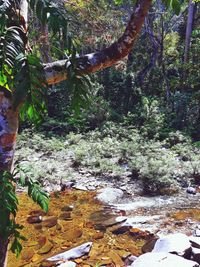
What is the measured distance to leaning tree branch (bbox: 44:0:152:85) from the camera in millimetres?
1768

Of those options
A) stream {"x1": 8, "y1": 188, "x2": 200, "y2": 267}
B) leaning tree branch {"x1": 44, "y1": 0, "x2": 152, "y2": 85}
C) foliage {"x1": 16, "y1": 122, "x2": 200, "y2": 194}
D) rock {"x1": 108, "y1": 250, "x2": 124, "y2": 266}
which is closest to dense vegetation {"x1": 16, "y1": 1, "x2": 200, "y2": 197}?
foliage {"x1": 16, "y1": 122, "x2": 200, "y2": 194}

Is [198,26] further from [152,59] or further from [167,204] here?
[167,204]

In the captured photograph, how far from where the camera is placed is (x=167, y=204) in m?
6.20

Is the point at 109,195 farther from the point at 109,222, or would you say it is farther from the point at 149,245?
the point at 149,245

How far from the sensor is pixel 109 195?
659cm

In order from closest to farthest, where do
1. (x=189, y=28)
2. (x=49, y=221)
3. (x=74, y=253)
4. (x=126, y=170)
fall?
(x=74, y=253)
(x=49, y=221)
(x=126, y=170)
(x=189, y=28)

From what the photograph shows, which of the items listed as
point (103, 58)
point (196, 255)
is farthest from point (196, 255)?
point (103, 58)

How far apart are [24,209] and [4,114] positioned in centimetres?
471

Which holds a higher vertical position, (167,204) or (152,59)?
(152,59)

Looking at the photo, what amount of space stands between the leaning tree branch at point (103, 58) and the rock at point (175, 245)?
3021 mm

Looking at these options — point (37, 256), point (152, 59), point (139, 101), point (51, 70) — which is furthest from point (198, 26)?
point (51, 70)

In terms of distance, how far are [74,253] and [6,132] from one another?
313 centimetres

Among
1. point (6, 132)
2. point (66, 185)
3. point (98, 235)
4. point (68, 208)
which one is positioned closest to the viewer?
point (6, 132)

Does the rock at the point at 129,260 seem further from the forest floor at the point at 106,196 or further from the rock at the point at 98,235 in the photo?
the rock at the point at 98,235
